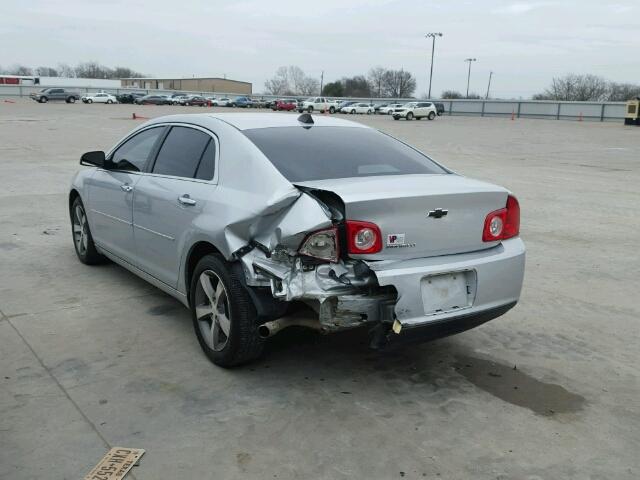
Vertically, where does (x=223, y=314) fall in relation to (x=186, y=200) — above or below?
below

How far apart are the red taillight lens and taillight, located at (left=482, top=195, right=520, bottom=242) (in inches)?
31.2

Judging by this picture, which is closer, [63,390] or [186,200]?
[63,390]

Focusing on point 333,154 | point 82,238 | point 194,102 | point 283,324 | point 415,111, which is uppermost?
point 194,102

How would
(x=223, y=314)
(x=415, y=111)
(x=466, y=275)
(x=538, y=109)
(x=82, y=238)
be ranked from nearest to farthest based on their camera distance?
(x=466, y=275), (x=223, y=314), (x=82, y=238), (x=415, y=111), (x=538, y=109)

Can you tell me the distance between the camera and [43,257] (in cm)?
656

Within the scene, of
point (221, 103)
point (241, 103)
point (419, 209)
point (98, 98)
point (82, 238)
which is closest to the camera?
point (419, 209)

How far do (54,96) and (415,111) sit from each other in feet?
125

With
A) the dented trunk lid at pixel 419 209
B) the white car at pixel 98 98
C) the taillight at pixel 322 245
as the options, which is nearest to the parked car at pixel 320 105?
the white car at pixel 98 98

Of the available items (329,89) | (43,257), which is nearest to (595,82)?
(329,89)

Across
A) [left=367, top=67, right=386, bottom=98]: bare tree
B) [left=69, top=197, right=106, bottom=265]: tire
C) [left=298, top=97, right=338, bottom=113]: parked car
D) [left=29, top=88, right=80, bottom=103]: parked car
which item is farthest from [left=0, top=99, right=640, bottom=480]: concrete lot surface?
[left=367, top=67, right=386, bottom=98]: bare tree

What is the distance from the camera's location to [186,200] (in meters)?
4.19

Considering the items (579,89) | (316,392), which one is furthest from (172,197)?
(579,89)

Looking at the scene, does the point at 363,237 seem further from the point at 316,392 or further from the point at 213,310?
the point at 213,310

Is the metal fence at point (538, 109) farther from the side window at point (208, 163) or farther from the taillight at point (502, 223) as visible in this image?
the side window at point (208, 163)
